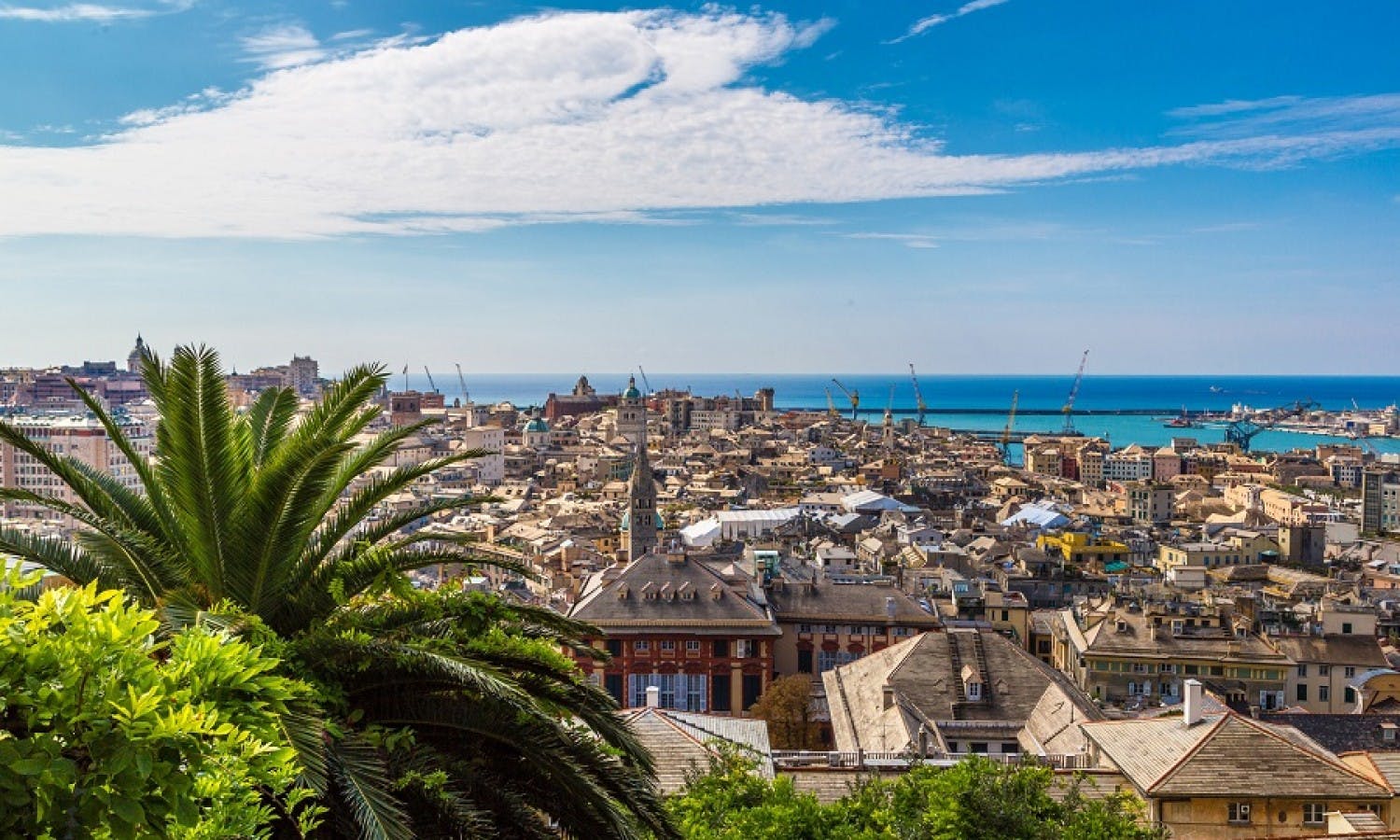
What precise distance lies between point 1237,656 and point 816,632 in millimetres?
13604

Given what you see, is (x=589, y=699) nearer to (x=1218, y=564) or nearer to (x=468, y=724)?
(x=468, y=724)

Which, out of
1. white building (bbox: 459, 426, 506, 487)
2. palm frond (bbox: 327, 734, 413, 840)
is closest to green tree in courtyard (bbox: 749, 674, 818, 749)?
palm frond (bbox: 327, 734, 413, 840)

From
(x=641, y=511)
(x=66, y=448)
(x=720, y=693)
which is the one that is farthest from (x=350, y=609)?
(x=66, y=448)

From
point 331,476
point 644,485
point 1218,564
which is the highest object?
point 331,476

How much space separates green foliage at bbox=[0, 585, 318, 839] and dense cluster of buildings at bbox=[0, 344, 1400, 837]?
184 inches

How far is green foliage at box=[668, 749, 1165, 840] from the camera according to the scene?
1206cm

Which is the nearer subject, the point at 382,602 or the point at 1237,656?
the point at 382,602

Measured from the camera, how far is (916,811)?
42.6 ft

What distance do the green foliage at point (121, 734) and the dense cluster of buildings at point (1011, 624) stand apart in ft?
15.3

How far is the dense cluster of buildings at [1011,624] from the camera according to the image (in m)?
20.2

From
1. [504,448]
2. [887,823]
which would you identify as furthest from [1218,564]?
[504,448]

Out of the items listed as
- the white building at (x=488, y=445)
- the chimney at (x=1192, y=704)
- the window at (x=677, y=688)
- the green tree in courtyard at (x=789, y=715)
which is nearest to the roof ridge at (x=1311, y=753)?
the chimney at (x=1192, y=704)

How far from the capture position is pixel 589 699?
886 centimetres

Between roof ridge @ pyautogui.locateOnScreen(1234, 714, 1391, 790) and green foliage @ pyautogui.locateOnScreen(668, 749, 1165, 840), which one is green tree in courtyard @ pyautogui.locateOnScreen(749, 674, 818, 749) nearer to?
roof ridge @ pyautogui.locateOnScreen(1234, 714, 1391, 790)
